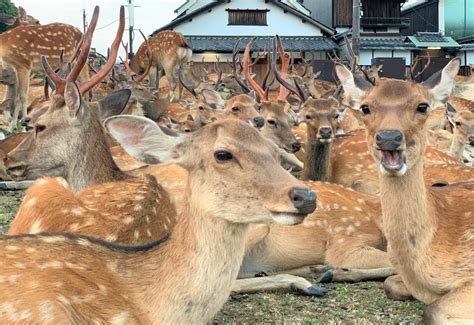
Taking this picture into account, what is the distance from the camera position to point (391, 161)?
3.24 metres

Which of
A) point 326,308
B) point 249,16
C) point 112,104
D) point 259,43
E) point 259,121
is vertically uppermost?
point 249,16

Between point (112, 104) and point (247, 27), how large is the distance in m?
26.6

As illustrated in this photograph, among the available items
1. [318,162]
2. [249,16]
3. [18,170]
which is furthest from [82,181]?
[249,16]

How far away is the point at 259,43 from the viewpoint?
2927 cm

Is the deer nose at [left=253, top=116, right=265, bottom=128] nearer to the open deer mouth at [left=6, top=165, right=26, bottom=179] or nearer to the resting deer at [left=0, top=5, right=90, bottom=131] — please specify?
the open deer mouth at [left=6, top=165, right=26, bottom=179]

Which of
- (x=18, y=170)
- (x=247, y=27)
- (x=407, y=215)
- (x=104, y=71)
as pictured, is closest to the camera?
(x=407, y=215)

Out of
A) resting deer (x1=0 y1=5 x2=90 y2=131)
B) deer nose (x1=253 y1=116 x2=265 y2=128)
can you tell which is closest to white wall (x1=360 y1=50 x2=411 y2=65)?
resting deer (x1=0 y1=5 x2=90 y2=131)

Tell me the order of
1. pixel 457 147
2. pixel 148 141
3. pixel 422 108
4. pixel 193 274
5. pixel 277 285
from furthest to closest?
pixel 457 147 < pixel 277 285 < pixel 422 108 < pixel 148 141 < pixel 193 274

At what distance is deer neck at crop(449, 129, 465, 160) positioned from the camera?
27.7 ft

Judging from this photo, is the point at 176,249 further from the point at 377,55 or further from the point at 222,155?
the point at 377,55

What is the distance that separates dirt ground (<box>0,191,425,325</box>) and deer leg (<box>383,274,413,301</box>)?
0.10 feet

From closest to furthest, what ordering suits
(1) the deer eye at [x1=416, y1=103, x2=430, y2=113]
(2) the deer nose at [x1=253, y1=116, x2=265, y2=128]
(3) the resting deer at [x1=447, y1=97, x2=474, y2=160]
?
(1) the deer eye at [x1=416, y1=103, x2=430, y2=113], (2) the deer nose at [x1=253, y1=116, x2=265, y2=128], (3) the resting deer at [x1=447, y1=97, x2=474, y2=160]

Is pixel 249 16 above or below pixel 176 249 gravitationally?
above

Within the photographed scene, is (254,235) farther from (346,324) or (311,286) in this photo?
(346,324)
